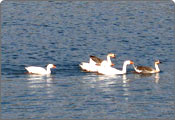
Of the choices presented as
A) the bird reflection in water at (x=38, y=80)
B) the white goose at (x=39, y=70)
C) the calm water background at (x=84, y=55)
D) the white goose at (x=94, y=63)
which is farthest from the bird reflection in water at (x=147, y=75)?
the bird reflection in water at (x=38, y=80)

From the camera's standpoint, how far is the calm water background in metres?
24.6

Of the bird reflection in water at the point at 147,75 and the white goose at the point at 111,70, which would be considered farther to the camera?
the white goose at the point at 111,70

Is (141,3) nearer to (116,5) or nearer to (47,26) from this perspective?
(116,5)

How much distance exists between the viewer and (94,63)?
32594mm

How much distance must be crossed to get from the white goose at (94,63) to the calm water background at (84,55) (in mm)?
408

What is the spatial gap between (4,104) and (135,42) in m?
13.9

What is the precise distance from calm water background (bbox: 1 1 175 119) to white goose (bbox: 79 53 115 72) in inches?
16.0

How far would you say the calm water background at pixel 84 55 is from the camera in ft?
80.6

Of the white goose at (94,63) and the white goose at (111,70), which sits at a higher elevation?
the white goose at (94,63)

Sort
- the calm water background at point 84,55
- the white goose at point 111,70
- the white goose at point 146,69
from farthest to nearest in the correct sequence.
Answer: the white goose at point 111,70
the white goose at point 146,69
the calm water background at point 84,55

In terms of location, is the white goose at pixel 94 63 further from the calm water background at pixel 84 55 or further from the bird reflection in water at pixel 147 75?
the bird reflection in water at pixel 147 75

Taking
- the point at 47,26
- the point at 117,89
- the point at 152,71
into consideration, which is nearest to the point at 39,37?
the point at 47,26

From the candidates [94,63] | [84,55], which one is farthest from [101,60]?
[84,55]

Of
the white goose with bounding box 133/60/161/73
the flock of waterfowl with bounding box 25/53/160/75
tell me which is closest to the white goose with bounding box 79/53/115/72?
the flock of waterfowl with bounding box 25/53/160/75
